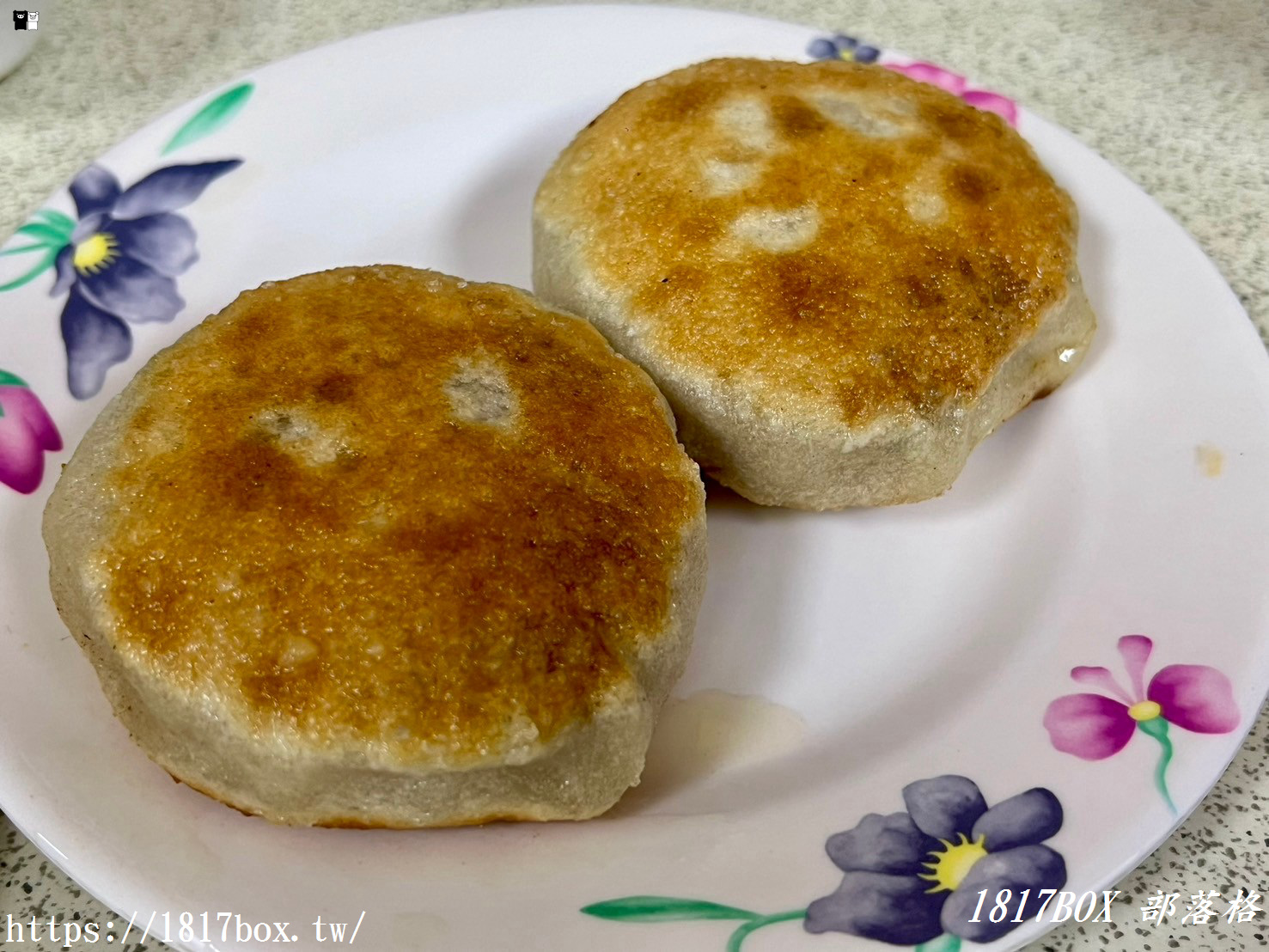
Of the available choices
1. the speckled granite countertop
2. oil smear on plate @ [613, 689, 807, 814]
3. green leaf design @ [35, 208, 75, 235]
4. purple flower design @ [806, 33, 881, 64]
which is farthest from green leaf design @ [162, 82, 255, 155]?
oil smear on plate @ [613, 689, 807, 814]

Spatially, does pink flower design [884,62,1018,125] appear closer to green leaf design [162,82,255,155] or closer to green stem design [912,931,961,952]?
green leaf design [162,82,255,155]

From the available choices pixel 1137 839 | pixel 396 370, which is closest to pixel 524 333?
pixel 396 370

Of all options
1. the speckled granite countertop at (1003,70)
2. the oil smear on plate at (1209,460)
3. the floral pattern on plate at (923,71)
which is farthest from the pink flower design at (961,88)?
the oil smear on plate at (1209,460)

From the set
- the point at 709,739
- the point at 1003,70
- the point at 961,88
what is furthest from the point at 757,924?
the point at 1003,70

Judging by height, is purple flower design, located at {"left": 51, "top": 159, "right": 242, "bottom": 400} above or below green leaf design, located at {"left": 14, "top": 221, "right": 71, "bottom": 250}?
below

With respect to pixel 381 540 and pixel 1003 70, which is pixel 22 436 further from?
pixel 1003 70
